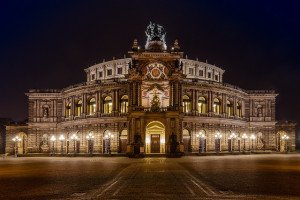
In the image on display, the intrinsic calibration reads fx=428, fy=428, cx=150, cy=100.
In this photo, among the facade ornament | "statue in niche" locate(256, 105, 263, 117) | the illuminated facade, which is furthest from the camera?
"statue in niche" locate(256, 105, 263, 117)

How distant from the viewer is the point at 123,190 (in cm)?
1975

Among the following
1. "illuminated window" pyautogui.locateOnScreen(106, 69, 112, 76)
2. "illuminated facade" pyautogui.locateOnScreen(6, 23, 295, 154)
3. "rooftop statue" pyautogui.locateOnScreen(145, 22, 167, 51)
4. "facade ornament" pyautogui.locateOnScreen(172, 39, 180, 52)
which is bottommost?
"illuminated facade" pyautogui.locateOnScreen(6, 23, 295, 154)

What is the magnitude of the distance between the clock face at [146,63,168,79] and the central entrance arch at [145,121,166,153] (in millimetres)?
8389

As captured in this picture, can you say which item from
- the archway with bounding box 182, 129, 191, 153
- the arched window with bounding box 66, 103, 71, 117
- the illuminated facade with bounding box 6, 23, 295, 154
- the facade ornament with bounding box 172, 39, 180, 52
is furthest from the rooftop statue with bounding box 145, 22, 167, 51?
the arched window with bounding box 66, 103, 71, 117

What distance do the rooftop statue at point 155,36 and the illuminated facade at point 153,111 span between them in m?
0.20

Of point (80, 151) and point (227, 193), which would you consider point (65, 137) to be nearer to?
point (80, 151)

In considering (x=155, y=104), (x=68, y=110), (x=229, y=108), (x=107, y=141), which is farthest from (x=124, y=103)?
(x=229, y=108)

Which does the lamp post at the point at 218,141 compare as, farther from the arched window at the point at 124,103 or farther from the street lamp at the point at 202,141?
the arched window at the point at 124,103

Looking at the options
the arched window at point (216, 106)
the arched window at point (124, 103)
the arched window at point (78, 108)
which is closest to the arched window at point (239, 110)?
the arched window at point (216, 106)

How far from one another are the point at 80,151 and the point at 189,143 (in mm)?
22810

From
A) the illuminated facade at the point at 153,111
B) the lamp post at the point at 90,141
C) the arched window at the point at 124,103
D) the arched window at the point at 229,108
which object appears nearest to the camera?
the illuminated facade at the point at 153,111

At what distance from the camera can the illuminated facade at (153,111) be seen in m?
73.4

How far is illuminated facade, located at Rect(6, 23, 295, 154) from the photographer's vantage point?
7344 centimetres

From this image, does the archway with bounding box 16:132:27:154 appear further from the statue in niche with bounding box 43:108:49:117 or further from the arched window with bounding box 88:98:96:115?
the arched window with bounding box 88:98:96:115
